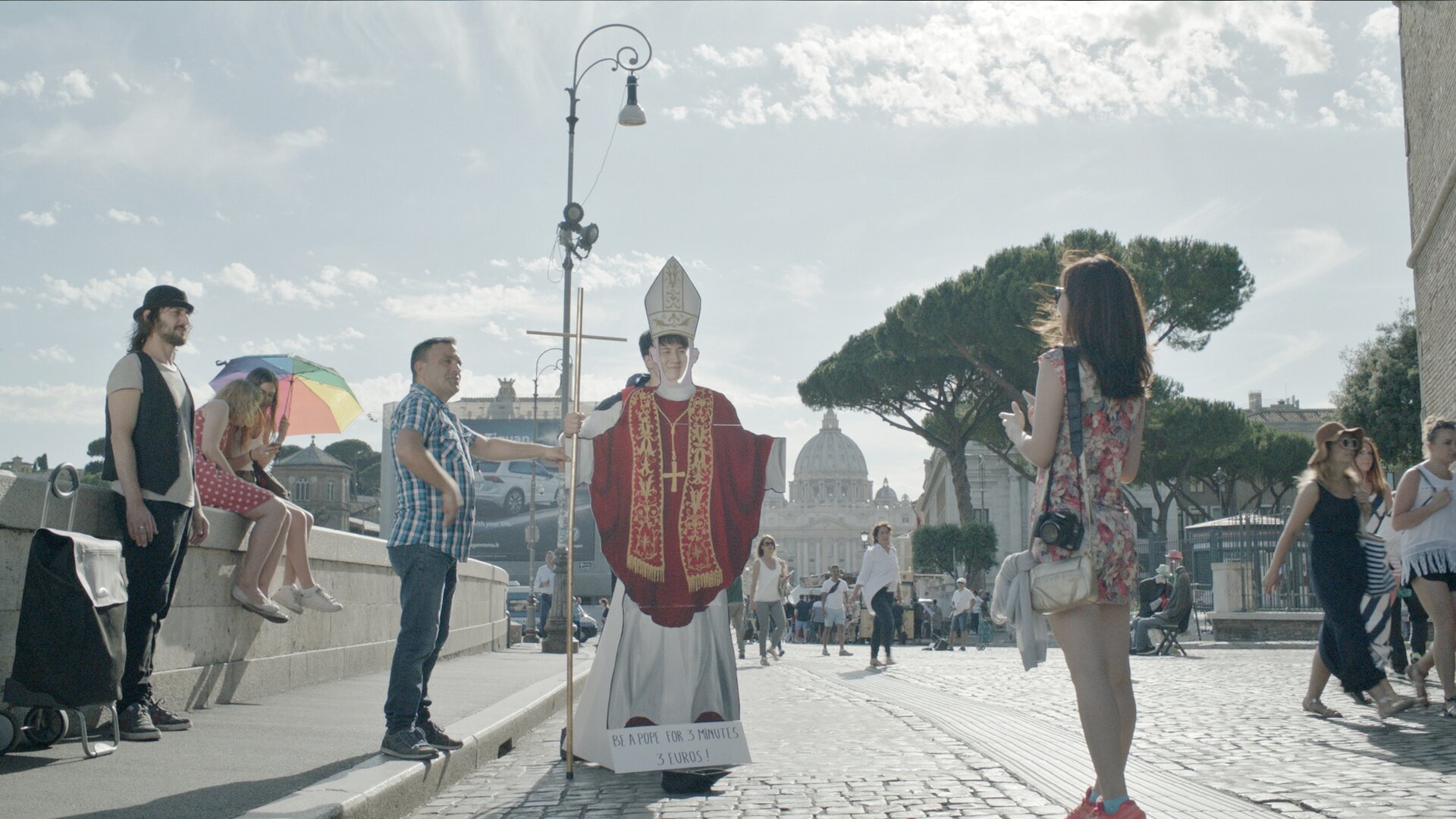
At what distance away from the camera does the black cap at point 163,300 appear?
539cm

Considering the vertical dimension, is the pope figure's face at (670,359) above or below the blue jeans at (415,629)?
above

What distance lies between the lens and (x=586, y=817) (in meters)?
4.44

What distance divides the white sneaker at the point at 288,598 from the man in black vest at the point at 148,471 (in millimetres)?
1721

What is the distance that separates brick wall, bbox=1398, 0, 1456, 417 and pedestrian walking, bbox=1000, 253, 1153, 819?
17524 mm

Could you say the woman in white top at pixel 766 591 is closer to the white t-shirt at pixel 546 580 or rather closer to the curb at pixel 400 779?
the white t-shirt at pixel 546 580

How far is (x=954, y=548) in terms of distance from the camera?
51.5 metres

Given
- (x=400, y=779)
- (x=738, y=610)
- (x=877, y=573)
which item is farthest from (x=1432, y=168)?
(x=400, y=779)

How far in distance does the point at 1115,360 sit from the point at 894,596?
11.0 metres

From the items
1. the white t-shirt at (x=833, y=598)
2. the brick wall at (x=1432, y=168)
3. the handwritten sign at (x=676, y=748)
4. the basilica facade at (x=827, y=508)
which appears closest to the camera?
the handwritten sign at (x=676, y=748)

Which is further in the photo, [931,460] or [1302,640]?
[931,460]

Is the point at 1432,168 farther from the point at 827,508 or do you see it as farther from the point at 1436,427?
the point at 827,508

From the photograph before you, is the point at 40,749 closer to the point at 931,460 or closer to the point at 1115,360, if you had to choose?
the point at 1115,360

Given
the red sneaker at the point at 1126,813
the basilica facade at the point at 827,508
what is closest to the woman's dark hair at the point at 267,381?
the red sneaker at the point at 1126,813

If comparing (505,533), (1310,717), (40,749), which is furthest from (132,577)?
(505,533)
